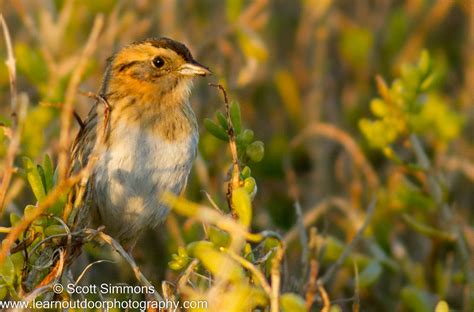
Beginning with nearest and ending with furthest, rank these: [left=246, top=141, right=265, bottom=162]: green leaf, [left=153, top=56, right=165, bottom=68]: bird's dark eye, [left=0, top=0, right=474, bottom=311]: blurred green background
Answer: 1. [left=246, top=141, right=265, bottom=162]: green leaf
2. [left=153, top=56, right=165, bottom=68]: bird's dark eye
3. [left=0, top=0, right=474, bottom=311]: blurred green background

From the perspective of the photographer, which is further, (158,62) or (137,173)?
(158,62)

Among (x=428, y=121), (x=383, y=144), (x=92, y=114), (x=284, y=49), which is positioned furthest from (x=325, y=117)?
(x=92, y=114)

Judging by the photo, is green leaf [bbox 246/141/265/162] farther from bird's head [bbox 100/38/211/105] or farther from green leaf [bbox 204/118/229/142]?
bird's head [bbox 100/38/211/105]

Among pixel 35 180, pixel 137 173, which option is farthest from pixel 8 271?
pixel 137 173

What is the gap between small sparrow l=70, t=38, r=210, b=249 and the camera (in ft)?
8.64

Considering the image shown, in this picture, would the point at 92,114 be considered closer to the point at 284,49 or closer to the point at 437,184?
the point at 437,184

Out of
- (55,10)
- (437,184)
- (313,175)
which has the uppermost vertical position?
(55,10)

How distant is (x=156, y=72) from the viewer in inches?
114

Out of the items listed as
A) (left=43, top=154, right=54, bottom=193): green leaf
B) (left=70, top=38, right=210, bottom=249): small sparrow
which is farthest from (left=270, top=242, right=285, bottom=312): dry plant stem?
(left=70, top=38, right=210, bottom=249): small sparrow

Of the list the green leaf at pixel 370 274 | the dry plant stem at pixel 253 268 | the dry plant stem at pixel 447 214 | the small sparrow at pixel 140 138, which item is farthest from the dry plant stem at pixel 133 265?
the dry plant stem at pixel 447 214

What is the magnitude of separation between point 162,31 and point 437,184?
1589 millimetres

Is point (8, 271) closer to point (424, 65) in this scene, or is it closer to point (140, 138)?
point (140, 138)

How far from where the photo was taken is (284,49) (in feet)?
16.1

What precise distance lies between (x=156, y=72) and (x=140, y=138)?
1.00 feet
